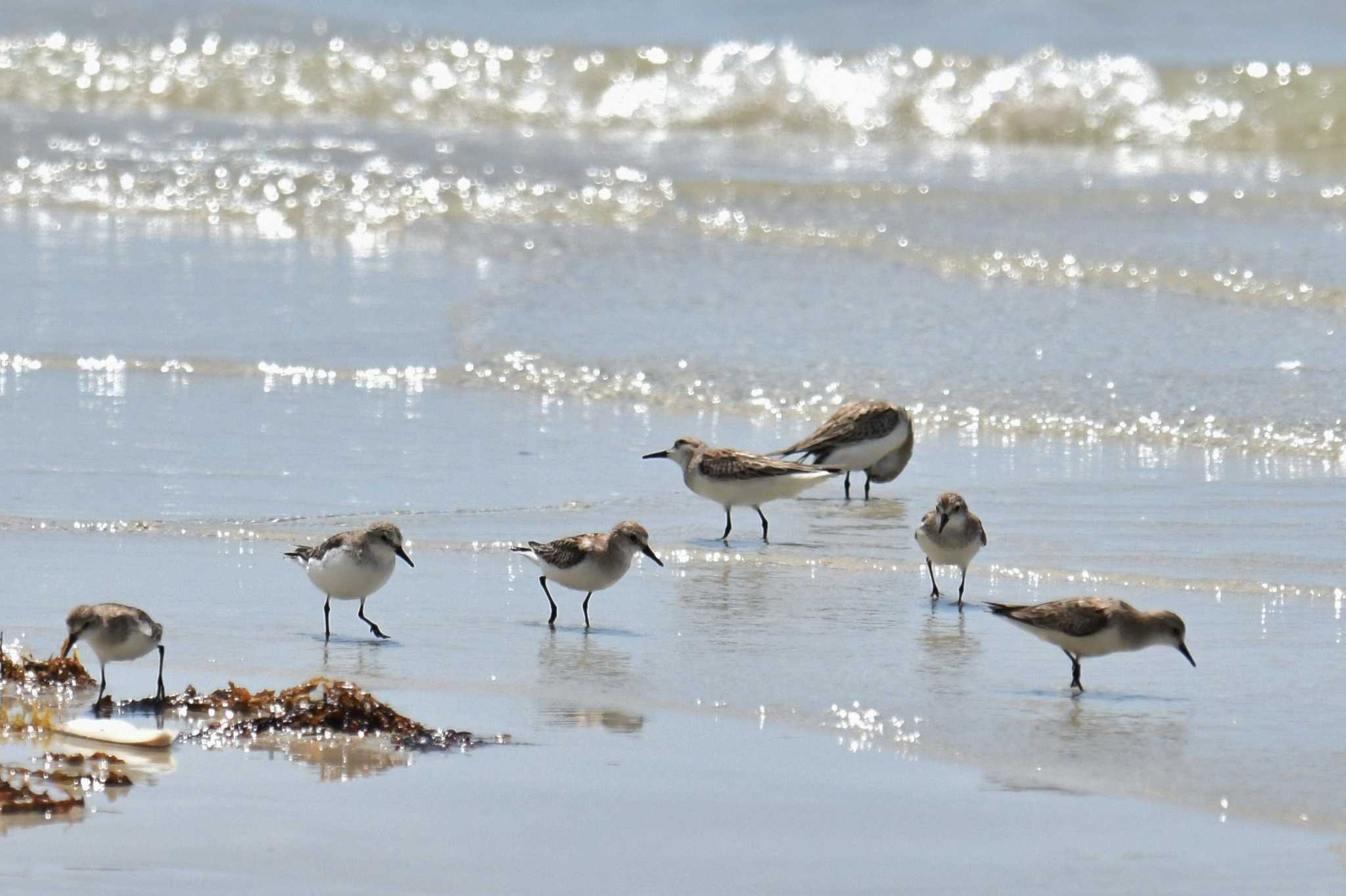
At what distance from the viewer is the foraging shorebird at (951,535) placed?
26.1 ft

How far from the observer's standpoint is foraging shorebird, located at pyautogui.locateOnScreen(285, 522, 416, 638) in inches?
286

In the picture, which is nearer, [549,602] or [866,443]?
[549,602]

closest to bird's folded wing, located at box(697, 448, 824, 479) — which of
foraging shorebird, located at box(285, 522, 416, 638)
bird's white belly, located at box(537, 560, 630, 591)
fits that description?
bird's white belly, located at box(537, 560, 630, 591)

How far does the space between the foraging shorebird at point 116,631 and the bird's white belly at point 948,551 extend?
3057mm

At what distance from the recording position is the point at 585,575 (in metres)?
7.62

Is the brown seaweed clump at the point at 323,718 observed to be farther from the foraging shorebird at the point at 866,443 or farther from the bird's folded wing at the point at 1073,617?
the foraging shorebird at the point at 866,443

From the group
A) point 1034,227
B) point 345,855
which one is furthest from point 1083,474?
point 1034,227

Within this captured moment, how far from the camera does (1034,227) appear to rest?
1839 cm

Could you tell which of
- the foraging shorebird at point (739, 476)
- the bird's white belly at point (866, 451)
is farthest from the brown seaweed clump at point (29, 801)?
the bird's white belly at point (866, 451)

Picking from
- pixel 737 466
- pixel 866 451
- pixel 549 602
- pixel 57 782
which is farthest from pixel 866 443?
pixel 57 782

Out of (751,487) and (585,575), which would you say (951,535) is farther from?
(751,487)

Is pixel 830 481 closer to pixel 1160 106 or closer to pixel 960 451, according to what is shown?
pixel 960 451

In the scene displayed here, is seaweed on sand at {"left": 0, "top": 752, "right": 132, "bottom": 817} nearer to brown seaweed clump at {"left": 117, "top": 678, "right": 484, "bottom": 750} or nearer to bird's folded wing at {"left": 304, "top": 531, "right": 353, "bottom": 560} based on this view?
brown seaweed clump at {"left": 117, "top": 678, "right": 484, "bottom": 750}

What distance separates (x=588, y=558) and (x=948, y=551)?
56.9 inches
